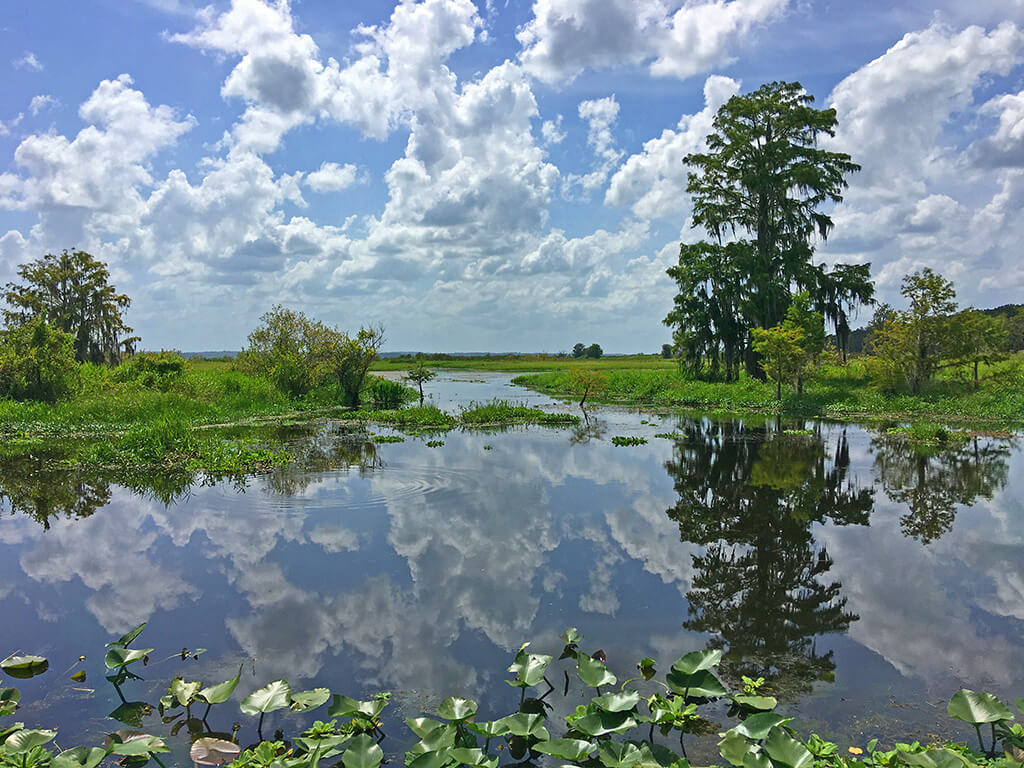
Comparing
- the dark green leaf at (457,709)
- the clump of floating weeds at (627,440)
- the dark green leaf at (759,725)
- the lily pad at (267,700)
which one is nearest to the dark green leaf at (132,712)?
the lily pad at (267,700)

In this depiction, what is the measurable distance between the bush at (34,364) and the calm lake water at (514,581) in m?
13.5

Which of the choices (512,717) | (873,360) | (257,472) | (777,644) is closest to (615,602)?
(777,644)

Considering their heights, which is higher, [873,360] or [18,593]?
[873,360]

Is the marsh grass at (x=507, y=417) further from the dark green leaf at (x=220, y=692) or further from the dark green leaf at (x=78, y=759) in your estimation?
the dark green leaf at (x=78, y=759)

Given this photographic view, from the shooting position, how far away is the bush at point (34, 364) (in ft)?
88.1

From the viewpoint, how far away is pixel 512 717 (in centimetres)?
475

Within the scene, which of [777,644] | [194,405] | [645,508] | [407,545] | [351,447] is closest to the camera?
[777,644]

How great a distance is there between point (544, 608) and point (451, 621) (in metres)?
1.19

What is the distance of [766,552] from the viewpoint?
9766mm

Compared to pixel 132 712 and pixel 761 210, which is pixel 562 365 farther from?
pixel 132 712

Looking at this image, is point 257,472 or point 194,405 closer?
point 257,472

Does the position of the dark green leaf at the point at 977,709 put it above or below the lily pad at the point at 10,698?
above

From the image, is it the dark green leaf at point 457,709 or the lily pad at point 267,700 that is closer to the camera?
the dark green leaf at point 457,709

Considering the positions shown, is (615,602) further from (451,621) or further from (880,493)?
(880,493)
